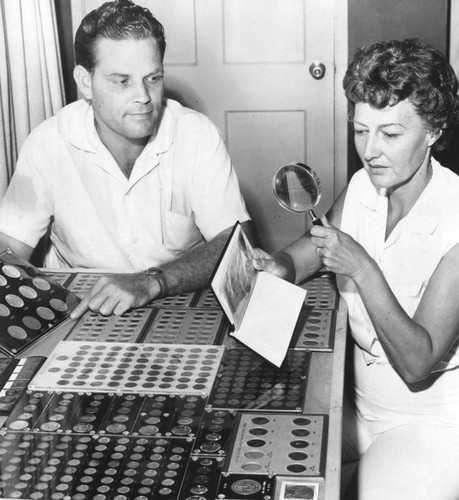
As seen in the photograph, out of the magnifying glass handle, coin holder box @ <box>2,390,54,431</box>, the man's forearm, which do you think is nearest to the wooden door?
Result: the man's forearm

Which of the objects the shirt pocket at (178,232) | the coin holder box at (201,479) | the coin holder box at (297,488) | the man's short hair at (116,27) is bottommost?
the shirt pocket at (178,232)

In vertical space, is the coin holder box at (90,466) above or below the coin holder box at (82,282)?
above

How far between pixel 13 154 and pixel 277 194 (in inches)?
70.4

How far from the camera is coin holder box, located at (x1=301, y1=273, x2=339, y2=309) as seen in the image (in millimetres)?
2107

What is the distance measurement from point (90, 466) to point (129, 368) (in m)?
0.38

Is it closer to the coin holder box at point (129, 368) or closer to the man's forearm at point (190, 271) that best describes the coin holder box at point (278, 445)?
the coin holder box at point (129, 368)

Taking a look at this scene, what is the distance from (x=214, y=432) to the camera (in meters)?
1.49

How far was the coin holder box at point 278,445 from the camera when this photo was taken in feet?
4.48

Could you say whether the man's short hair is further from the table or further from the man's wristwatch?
the table

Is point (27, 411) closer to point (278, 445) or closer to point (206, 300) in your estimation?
point (278, 445)

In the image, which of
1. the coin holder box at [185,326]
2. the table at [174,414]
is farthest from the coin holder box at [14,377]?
the coin holder box at [185,326]

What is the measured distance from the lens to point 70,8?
410 cm

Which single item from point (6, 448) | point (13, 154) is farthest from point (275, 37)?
point (6, 448)

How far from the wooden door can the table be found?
2.19 metres
